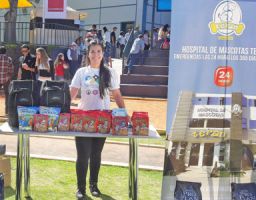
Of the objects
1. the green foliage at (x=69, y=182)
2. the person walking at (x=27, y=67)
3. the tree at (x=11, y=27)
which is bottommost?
the green foliage at (x=69, y=182)

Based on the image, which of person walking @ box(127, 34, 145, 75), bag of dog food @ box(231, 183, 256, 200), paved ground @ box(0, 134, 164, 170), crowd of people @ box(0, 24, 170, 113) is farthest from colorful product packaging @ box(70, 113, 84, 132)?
person walking @ box(127, 34, 145, 75)

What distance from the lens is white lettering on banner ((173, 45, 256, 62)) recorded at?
15.0 feet

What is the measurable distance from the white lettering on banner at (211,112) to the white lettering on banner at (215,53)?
0.46 m

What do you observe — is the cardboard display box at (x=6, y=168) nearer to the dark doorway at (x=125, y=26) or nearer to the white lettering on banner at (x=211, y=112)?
the white lettering on banner at (x=211, y=112)

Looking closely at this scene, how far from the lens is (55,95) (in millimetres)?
4980

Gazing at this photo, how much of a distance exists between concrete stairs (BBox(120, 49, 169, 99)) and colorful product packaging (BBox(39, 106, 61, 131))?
1380cm

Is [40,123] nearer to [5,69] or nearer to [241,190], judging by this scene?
[241,190]

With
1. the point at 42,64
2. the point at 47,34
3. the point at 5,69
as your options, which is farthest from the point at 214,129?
the point at 47,34

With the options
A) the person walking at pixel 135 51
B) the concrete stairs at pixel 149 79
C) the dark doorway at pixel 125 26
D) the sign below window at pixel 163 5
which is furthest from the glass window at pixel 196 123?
the dark doorway at pixel 125 26

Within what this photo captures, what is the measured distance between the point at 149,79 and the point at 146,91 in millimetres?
790

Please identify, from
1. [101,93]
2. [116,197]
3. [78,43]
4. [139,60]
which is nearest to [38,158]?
[116,197]

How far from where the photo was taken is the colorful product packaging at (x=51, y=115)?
4.79m

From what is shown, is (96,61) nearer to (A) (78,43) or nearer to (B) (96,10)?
(A) (78,43)

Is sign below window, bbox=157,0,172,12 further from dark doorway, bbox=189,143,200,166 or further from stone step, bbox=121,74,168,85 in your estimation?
dark doorway, bbox=189,143,200,166
